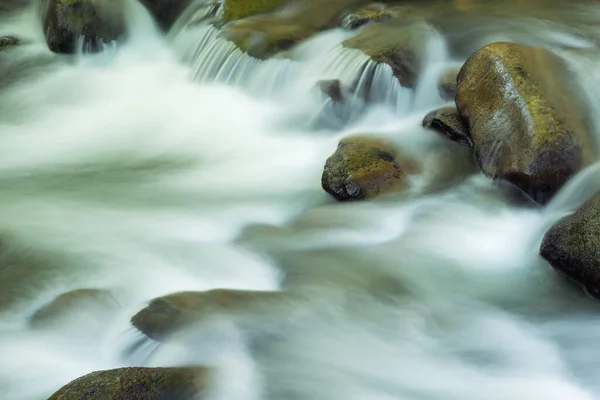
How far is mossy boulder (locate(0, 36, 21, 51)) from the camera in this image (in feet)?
36.1

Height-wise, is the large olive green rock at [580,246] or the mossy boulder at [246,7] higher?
the mossy boulder at [246,7]

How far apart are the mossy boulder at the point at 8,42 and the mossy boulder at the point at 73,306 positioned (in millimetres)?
7394

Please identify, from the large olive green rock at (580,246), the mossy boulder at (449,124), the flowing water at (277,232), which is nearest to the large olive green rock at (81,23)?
the flowing water at (277,232)

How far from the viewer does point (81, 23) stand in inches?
428

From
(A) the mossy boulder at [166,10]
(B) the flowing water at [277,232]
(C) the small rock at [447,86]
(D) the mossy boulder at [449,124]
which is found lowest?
(B) the flowing water at [277,232]

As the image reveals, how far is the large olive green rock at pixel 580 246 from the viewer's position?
4828 millimetres

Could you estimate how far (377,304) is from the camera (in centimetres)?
509

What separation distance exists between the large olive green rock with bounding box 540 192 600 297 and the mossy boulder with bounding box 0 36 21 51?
9269mm

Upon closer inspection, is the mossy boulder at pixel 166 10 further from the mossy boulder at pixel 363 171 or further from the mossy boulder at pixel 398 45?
the mossy boulder at pixel 363 171

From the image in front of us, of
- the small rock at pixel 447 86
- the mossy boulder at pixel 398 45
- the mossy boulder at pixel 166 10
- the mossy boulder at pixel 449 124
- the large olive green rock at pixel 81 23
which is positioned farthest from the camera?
the mossy boulder at pixel 166 10

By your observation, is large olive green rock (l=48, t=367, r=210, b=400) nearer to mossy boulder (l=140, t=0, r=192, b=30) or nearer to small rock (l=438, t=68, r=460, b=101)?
small rock (l=438, t=68, r=460, b=101)

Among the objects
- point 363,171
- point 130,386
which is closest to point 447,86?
point 363,171

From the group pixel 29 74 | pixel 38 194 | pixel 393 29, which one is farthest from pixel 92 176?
pixel 393 29

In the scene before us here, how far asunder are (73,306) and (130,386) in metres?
1.57
